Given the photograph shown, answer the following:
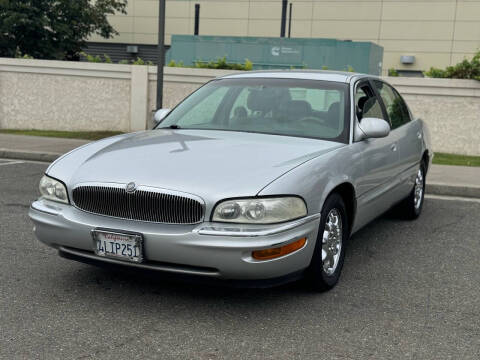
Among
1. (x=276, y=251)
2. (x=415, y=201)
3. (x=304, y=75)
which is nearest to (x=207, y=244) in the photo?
(x=276, y=251)

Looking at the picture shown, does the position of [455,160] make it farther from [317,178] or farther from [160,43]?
[317,178]

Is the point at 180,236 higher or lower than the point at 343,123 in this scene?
lower

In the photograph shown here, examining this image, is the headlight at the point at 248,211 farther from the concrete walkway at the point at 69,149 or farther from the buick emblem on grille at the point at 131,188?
the concrete walkway at the point at 69,149

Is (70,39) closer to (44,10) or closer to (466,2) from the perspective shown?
(44,10)

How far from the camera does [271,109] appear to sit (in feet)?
16.5

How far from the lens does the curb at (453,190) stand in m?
8.66

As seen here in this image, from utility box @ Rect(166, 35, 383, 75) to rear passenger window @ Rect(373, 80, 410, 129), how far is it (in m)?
11.7

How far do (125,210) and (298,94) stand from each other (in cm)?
199

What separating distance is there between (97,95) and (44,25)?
835 cm

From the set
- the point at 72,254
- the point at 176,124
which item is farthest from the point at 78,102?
the point at 72,254

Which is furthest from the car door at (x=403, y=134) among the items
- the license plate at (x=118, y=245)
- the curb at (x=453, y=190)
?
the license plate at (x=118, y=245)

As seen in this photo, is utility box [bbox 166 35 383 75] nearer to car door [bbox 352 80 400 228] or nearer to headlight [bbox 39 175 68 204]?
car door [bbox 352 80 400 228]

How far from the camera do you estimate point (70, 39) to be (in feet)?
76.3

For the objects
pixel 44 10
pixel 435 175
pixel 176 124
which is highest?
pixel 44 10
